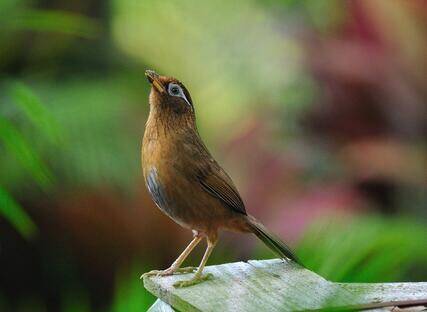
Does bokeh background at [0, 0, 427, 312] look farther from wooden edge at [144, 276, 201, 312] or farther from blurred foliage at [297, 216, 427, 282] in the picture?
blurred foliage at [297, 216, 427, 282]

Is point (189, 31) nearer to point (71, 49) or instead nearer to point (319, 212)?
point (71, 49)

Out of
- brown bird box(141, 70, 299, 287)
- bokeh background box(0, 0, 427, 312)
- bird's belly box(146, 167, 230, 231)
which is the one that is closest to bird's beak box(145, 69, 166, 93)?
brown bird box(141, 70, 299, 287)

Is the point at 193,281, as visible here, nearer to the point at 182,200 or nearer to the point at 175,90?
the point at 182,200

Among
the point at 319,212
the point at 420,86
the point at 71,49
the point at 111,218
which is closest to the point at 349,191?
the point at 319,212

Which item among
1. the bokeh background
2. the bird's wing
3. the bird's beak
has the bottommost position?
the bokeh background

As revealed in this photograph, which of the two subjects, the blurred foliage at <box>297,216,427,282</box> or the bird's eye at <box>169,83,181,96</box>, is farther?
the bird's eye at <box>169,83,181,96</box>

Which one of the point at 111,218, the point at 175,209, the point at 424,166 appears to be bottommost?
the point at 111,218

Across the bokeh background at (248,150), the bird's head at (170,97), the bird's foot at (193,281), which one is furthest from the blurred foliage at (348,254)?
the bokeh background at (248,150)
